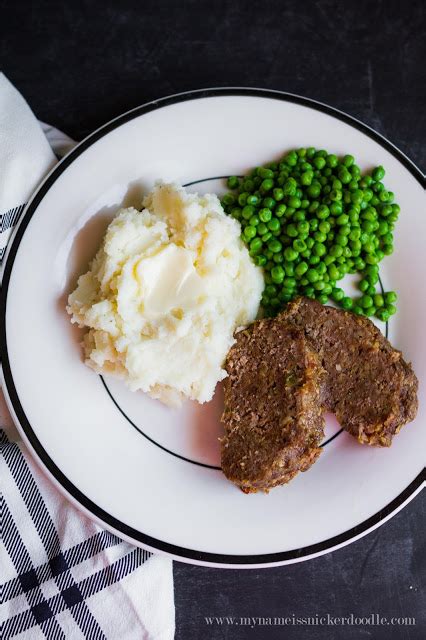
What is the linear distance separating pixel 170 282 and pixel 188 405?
1069 millimetres

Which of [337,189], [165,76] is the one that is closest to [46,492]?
[337,189]

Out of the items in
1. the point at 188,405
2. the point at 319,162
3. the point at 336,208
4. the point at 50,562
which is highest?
the point at 319,162

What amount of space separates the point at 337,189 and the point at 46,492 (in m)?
3.27

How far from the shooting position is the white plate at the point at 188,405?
479 centimetres

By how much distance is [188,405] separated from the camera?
5031 millimetres

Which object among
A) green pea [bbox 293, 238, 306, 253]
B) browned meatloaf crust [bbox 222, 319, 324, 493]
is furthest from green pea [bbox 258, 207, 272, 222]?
browned meatloaf crust [bbox 222, 319, 324, 493]

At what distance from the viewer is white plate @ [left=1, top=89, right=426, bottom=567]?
4.79m

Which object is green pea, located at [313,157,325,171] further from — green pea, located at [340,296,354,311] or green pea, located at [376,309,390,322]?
green pea, located at [376,309,390,322]

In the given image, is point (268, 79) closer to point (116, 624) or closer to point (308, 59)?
point (308, 59)

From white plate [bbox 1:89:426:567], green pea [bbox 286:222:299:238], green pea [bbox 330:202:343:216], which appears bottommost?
white plate [bbox 1:89:426:567]

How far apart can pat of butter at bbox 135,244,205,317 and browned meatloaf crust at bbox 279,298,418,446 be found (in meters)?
0.76

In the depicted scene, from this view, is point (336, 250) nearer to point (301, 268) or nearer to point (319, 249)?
point (319, 249)

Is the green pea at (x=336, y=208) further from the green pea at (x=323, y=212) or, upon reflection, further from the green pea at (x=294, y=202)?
the green pea at (x=294, y=202)

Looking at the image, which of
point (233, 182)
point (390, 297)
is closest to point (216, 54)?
point (233, 182)
